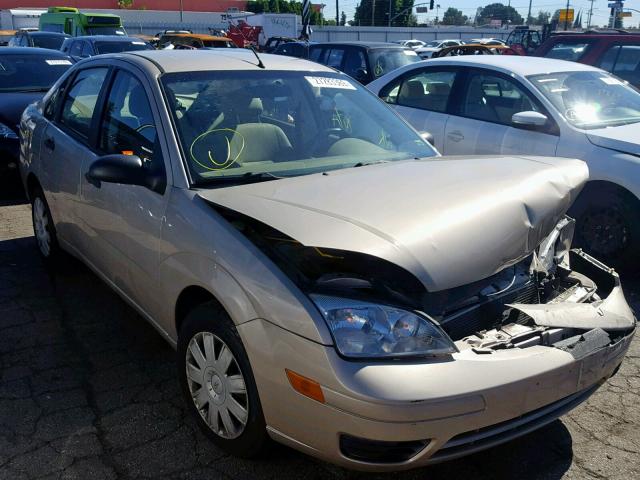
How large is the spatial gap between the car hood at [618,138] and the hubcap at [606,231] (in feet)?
1.60

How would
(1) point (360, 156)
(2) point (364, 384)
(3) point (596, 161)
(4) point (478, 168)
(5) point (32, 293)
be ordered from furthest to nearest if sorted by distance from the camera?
(3) point (596, 161) → (5) point (32, 293) → (1) point (360, 156) → (4) point (478, 168) → (2) point (364, 384)

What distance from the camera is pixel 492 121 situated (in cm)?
590

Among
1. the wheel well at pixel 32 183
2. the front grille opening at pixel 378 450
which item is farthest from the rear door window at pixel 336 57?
the front grille opening at pixel 378 450

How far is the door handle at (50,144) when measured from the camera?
4.35 metres

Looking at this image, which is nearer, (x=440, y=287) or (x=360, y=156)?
(x=440, y=287)

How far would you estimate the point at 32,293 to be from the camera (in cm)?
446

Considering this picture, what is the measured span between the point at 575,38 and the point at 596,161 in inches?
217

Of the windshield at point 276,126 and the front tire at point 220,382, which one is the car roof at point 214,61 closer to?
the windshield at point 276,126

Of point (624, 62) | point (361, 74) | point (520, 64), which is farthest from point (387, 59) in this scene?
point (520, 64)

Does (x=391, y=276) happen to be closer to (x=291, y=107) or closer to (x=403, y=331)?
(x=403, y=331)

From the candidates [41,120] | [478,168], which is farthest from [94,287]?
[478,168]

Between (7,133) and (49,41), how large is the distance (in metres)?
12.0

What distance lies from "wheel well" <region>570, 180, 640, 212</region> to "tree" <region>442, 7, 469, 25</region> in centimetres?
11038

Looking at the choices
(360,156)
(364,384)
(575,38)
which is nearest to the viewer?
(364,384)
